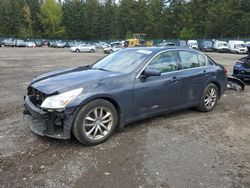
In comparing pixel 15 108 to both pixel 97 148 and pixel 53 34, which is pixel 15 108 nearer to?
pixel 97 148

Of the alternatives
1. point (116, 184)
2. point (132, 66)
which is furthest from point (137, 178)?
point (132, 66)

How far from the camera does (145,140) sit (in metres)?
5.08

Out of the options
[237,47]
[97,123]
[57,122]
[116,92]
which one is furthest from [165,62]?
[237,47]

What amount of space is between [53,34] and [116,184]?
91.2 m

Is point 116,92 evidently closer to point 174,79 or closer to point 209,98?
point 174,79

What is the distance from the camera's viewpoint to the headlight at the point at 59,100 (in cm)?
446

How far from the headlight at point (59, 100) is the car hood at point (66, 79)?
98 mm

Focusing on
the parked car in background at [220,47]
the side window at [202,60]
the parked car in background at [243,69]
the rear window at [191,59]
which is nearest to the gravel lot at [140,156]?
the rear window at [191,59]

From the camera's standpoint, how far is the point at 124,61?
5.84m

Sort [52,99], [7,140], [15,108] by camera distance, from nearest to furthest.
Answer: [52,99] < [7,140] < [15,108]

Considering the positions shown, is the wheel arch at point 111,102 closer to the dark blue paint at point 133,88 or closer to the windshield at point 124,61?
the dark blue paint at point 133,88

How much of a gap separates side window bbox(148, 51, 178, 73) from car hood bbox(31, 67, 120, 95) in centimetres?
90

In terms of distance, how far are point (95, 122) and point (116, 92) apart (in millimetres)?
609

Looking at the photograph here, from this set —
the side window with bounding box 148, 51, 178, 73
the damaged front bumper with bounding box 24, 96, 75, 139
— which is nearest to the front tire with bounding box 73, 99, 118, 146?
the damaged front bumper with bounding box 24, 96, 75, 139
